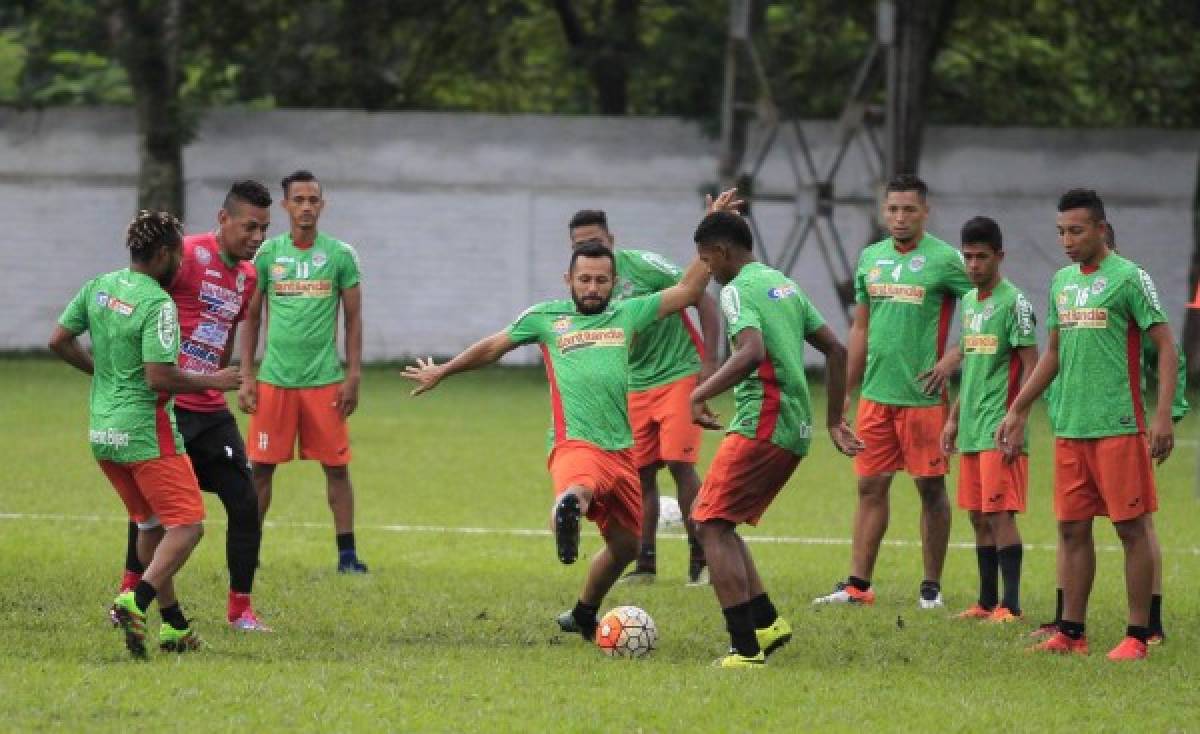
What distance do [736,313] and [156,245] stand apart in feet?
8.55

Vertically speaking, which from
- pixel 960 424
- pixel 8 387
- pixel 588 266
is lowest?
pixel 8 387

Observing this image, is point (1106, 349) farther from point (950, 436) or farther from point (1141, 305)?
point (950, 436)

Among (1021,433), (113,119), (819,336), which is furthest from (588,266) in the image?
(113,119)

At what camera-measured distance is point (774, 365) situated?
952 centimetres

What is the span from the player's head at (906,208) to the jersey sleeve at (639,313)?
2.43 meters

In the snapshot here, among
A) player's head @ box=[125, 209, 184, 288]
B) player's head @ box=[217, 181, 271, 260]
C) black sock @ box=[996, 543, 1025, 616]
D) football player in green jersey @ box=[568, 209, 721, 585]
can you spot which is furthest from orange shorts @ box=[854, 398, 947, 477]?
player's head @ box=[125, 209, 184, 288]

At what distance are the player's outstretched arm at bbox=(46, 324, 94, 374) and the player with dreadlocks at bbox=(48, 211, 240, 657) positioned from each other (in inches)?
10.1

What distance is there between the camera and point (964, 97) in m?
34.3

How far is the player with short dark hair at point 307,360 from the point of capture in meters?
12.7

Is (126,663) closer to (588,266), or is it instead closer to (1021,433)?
(588,266)

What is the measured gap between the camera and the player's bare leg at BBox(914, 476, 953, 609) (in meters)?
11.8

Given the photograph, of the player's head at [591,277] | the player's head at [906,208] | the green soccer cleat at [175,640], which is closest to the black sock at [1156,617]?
the player's head at [906,208]

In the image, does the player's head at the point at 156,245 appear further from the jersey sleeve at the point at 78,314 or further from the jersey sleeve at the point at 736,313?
the jersey sleeve at the point at 736,313

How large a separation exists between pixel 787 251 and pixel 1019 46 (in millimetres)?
7322
